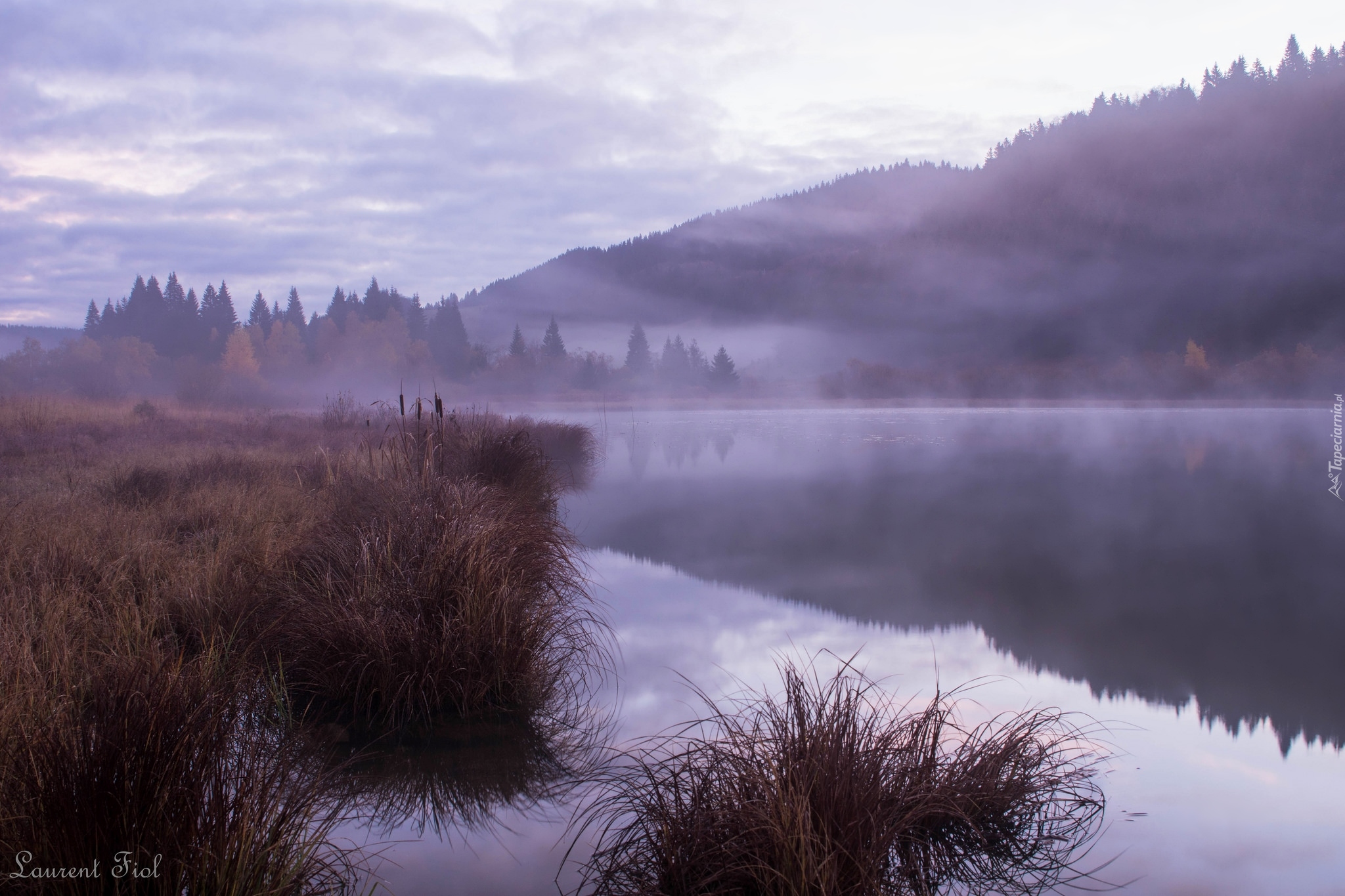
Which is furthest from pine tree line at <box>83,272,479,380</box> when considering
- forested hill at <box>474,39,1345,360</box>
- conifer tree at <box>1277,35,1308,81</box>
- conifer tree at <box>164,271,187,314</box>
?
conifer tree at <box>1277,35,1308,81</box>

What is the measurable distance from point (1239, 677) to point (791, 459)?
65.8 feet

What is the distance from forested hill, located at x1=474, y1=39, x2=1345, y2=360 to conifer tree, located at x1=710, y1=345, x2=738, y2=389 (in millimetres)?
53410

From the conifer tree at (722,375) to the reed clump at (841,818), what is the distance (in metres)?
86.8

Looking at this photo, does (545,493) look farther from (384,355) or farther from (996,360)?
(996,360)

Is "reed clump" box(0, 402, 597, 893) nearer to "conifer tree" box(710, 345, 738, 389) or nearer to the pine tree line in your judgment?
the pine tree line

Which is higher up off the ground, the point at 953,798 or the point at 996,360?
the point at 996,360

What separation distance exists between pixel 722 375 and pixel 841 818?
88629 millimetres

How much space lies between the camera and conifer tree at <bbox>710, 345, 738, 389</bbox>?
296 ft

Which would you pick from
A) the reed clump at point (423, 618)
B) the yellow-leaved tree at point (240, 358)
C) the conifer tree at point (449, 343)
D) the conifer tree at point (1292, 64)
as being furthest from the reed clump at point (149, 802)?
the conifer tree at point (1292, 64)

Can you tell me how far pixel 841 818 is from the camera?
2.53m

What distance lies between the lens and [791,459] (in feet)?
86.5

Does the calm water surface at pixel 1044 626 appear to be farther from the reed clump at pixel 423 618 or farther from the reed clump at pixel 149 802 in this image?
the reed clump at pixel 149 802

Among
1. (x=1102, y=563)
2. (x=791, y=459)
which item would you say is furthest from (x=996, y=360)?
(x=1102, y=563)

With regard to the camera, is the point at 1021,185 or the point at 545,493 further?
the point at 1021,185
